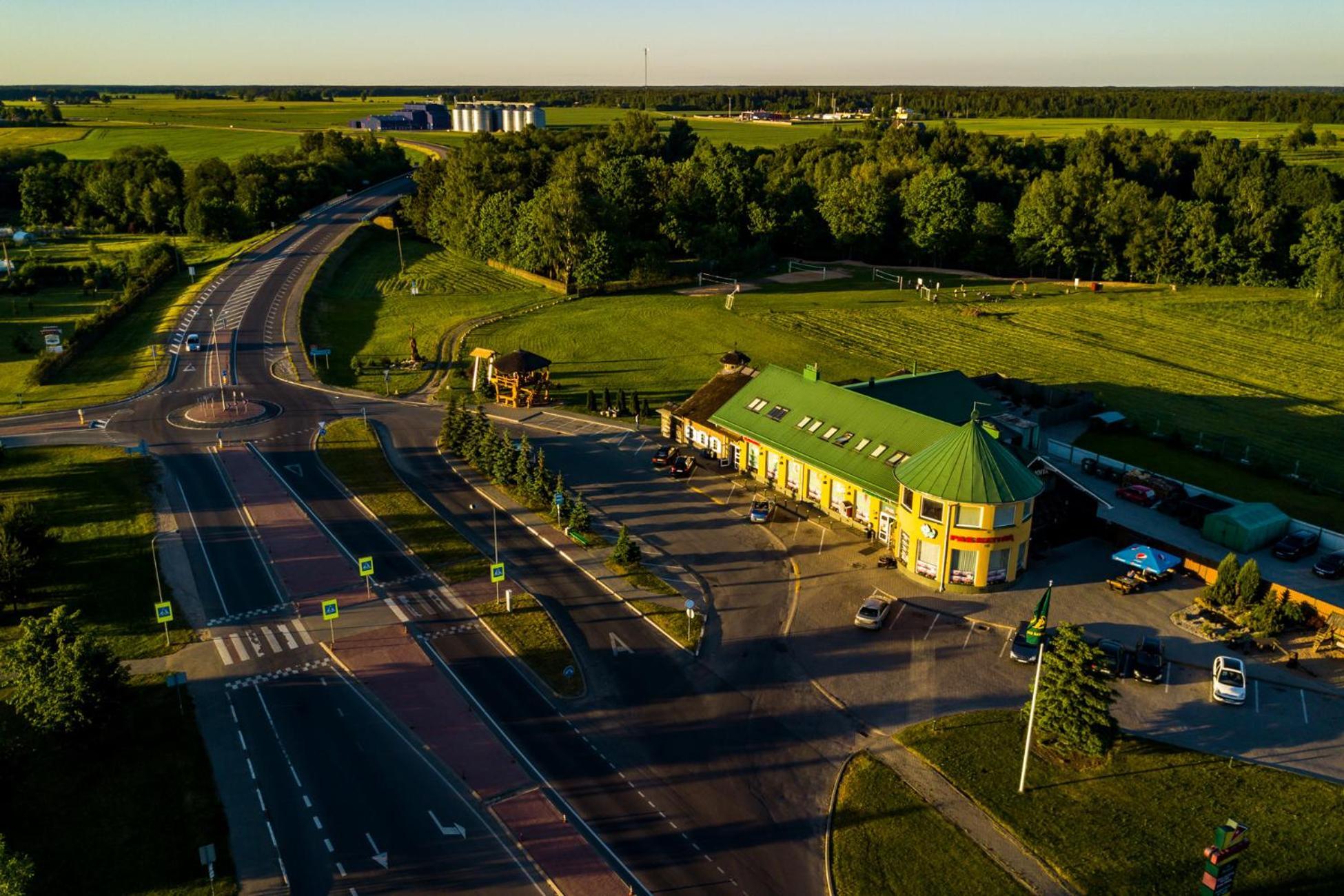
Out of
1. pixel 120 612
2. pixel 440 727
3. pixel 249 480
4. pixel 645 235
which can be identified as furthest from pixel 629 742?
pixel 645 235

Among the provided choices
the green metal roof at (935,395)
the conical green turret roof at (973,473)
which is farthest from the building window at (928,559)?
the green metal roof at (935,395)

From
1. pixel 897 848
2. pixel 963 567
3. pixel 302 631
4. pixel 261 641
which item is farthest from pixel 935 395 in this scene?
pixel 261 641

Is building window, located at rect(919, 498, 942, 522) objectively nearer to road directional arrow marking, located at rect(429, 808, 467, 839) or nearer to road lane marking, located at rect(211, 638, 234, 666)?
road directional arrow marking, located at rect(429, 808, 467, 839)

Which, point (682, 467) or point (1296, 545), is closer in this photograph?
point (1296, 545)

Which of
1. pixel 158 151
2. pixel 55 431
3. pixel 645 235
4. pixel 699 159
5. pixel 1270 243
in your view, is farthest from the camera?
pixel 158 151

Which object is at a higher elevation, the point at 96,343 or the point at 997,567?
the point at 96,343

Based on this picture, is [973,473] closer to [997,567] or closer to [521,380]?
[997,567]

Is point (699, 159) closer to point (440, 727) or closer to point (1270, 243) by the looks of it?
point (1270, 243)
